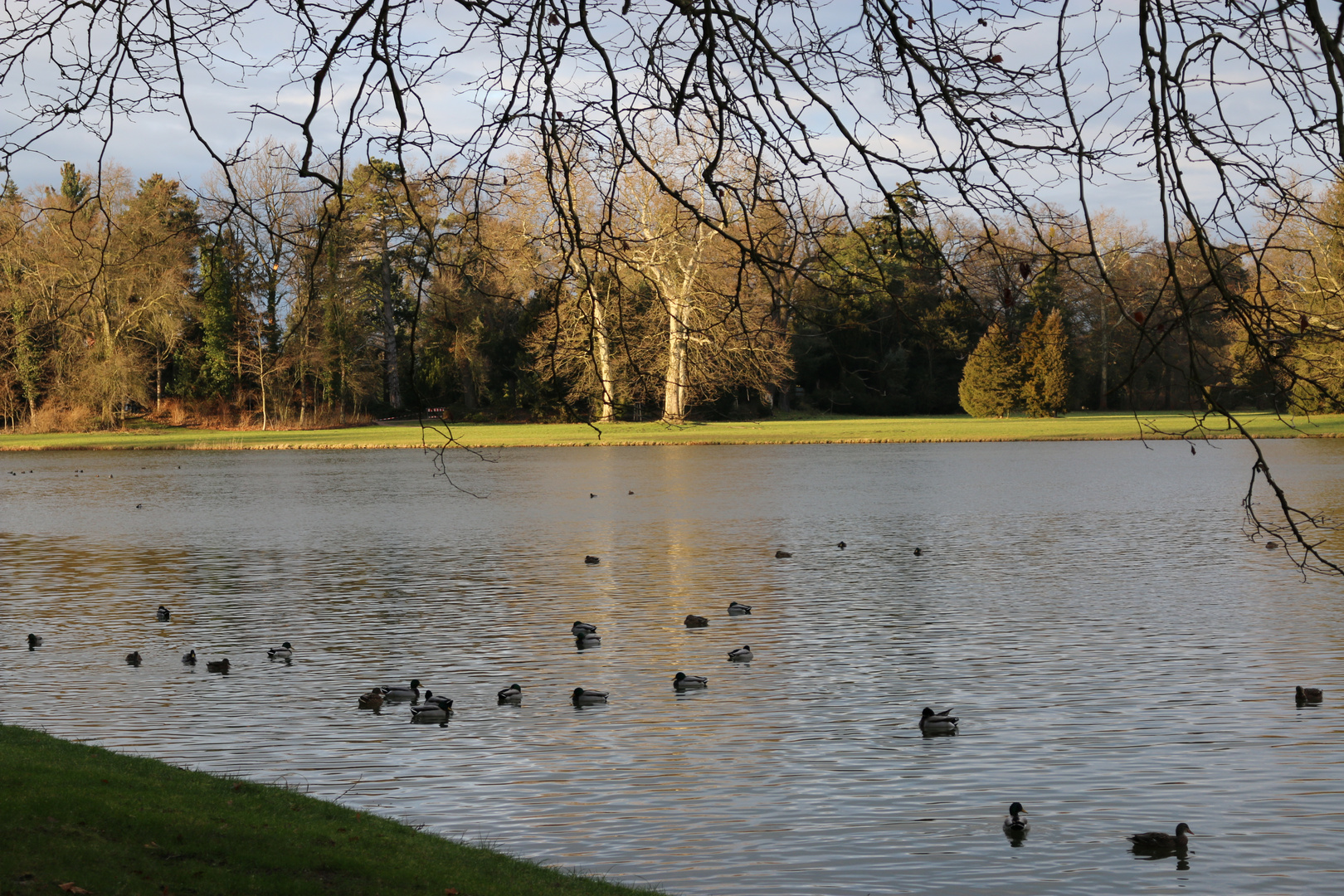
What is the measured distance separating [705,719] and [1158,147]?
23.8ft

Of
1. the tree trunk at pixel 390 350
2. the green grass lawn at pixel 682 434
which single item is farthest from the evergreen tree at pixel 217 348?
the tree trunk at pixel 390 350

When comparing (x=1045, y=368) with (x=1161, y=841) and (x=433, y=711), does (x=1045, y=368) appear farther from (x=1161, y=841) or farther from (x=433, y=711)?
(x=1161, y=841)

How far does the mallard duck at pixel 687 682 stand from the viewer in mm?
11469

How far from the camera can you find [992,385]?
2881 inches

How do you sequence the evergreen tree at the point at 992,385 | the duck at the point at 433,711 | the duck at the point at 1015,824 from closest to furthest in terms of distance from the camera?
the duck at the point at 1015,824, the duck at the point at 433,711, the evergreen tree at the point at 992,385

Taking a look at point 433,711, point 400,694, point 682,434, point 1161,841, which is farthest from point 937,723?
point 682,434

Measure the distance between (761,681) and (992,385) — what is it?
6377 cm

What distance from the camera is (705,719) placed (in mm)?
10508

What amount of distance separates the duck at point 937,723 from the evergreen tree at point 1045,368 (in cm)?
6395

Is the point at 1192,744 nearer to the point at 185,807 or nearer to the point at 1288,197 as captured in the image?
the point at 1288,197

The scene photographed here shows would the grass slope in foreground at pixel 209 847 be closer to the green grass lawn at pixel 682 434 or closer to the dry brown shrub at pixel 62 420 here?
the green grass lawn at pixel 682 434

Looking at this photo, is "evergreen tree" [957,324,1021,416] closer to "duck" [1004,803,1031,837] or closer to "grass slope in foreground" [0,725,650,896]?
"duck" [1004,803,1031,837]

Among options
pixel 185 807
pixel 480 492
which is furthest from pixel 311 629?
pixel 480 492

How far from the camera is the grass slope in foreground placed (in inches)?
229
